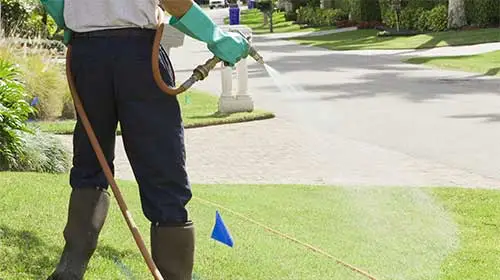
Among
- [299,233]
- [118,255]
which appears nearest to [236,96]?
[299,233]

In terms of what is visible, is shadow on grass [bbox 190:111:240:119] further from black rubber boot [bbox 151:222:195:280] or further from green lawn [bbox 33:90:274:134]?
black rubber boot [bbox 151:222:195:280]

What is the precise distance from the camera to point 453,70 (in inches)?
812

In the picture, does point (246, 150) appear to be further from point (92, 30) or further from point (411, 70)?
point (411, 70)

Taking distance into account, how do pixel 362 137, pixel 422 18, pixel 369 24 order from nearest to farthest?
pixel 362 137
pixel 422 18
pixel 369 24

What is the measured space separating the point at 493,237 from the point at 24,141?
3675 mm

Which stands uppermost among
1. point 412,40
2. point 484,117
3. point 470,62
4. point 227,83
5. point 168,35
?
point 168,35

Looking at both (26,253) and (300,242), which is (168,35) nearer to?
(300,242)

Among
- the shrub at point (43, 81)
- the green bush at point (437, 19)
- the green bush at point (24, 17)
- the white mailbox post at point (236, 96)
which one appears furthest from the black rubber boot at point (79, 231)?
the green bush at point (437, 19)

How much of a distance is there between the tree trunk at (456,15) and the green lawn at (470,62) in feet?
30.4

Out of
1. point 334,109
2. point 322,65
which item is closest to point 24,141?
point 334,109

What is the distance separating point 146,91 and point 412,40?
28789 millimetres

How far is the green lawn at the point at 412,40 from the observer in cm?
2912

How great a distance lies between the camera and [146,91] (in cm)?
316

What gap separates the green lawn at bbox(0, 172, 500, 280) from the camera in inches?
176
